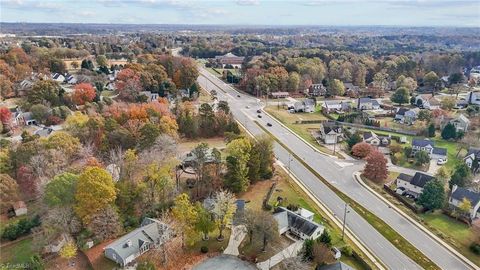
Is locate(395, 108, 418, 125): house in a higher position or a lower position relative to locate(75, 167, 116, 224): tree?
lower

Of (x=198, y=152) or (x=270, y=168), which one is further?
(x=270, y=168)

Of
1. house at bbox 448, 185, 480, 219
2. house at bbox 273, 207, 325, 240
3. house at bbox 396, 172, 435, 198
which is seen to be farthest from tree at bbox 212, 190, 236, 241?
house at bbox 448, 185, 480, 219

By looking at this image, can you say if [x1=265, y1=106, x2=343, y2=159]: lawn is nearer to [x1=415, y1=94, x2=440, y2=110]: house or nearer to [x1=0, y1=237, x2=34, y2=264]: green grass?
[x1=415, y1=94, x2=440, y2=110]: house

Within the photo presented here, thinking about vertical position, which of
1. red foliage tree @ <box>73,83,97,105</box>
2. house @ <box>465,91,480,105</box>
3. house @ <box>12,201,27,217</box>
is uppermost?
red foliage tree @ <box>73,83,97,105</box>

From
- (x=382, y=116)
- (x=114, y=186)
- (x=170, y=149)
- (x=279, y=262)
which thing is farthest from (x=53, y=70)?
(x=279, y=262)

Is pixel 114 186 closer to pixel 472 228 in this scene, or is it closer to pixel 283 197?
pixel 283 197

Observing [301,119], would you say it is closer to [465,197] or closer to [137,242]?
[465,197]
